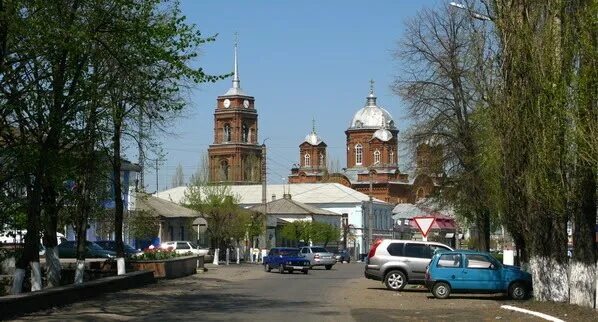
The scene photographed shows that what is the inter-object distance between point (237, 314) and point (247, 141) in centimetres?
11266

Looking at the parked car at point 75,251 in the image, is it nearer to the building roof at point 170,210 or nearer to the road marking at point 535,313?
the building roof at point 170,210

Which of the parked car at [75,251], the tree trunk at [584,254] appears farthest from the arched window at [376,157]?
the tree trunk at [584,254]

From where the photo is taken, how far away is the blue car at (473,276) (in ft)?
93.2

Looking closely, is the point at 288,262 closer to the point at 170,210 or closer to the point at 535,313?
the point at 170,210

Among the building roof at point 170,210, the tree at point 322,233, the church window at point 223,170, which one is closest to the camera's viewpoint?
the building roof at point 170,210

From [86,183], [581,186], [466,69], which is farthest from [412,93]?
[581,186]

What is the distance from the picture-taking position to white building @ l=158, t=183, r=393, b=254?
122 meters

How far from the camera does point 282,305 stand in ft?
85.0

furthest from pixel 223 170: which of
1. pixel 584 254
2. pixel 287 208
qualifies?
pixel 584 254

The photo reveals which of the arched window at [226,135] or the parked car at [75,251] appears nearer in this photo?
the parked car at [75,251]

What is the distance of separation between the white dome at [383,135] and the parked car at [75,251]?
271 feet

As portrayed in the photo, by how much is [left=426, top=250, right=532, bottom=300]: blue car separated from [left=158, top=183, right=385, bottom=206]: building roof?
302 feet

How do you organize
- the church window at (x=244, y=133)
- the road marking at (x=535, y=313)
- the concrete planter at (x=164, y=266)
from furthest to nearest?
the church window at (x=244, y=133)
the concrete planter at (x=164, y=266)
the road marking at (x=535, y=313)

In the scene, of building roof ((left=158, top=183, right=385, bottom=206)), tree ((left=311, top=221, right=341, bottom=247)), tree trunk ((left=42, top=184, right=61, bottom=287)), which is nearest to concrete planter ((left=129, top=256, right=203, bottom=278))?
tree trunk ((left=42, top=184, right=61, bottom=287))
